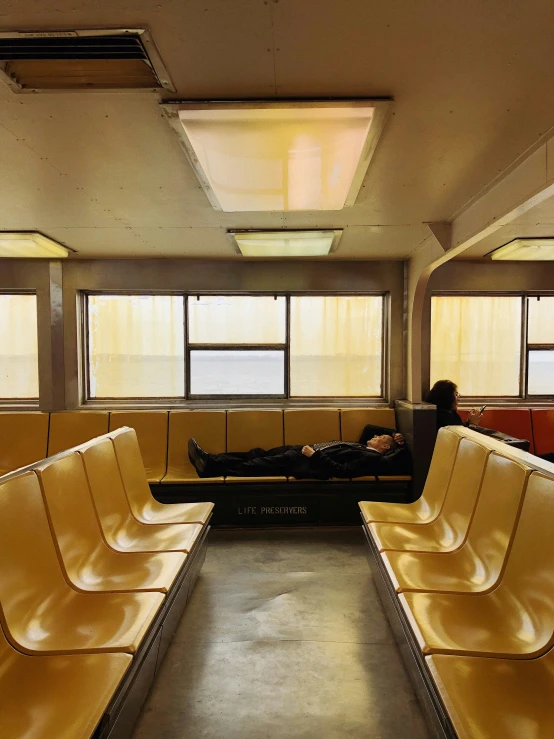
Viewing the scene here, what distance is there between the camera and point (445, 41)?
1528mm

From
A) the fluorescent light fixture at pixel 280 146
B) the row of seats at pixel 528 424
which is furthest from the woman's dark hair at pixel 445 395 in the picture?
the fluorescent light fixture at pixel 280 146

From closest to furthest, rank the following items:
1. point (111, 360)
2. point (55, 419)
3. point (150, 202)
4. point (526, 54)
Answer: point (526, 54)
point (150, 202)
point (55, 419)
point (111, 360)

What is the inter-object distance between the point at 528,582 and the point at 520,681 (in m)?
0.40

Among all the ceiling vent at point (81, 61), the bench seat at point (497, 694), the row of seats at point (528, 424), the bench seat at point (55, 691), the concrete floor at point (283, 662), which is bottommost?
the concrete floor at point (283, 662)

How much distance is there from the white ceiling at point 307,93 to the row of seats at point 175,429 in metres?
2.04

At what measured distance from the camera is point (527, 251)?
4367 mm

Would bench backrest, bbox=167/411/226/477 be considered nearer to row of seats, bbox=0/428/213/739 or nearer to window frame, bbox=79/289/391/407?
window frame, bbox=79/289/391/407

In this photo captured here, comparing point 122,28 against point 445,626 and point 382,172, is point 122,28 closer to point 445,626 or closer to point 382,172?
point 382,172

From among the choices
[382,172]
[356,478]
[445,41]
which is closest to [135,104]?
[445,41]

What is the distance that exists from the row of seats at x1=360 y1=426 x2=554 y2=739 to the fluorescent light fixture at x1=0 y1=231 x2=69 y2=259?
363 cm

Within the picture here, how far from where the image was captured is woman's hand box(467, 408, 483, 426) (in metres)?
4.61

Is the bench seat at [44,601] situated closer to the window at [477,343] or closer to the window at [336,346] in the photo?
the window at [336,346]

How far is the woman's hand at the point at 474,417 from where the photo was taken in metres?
4.61

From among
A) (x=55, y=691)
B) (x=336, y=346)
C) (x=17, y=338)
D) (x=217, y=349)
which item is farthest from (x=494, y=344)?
(x=17, y=338)
